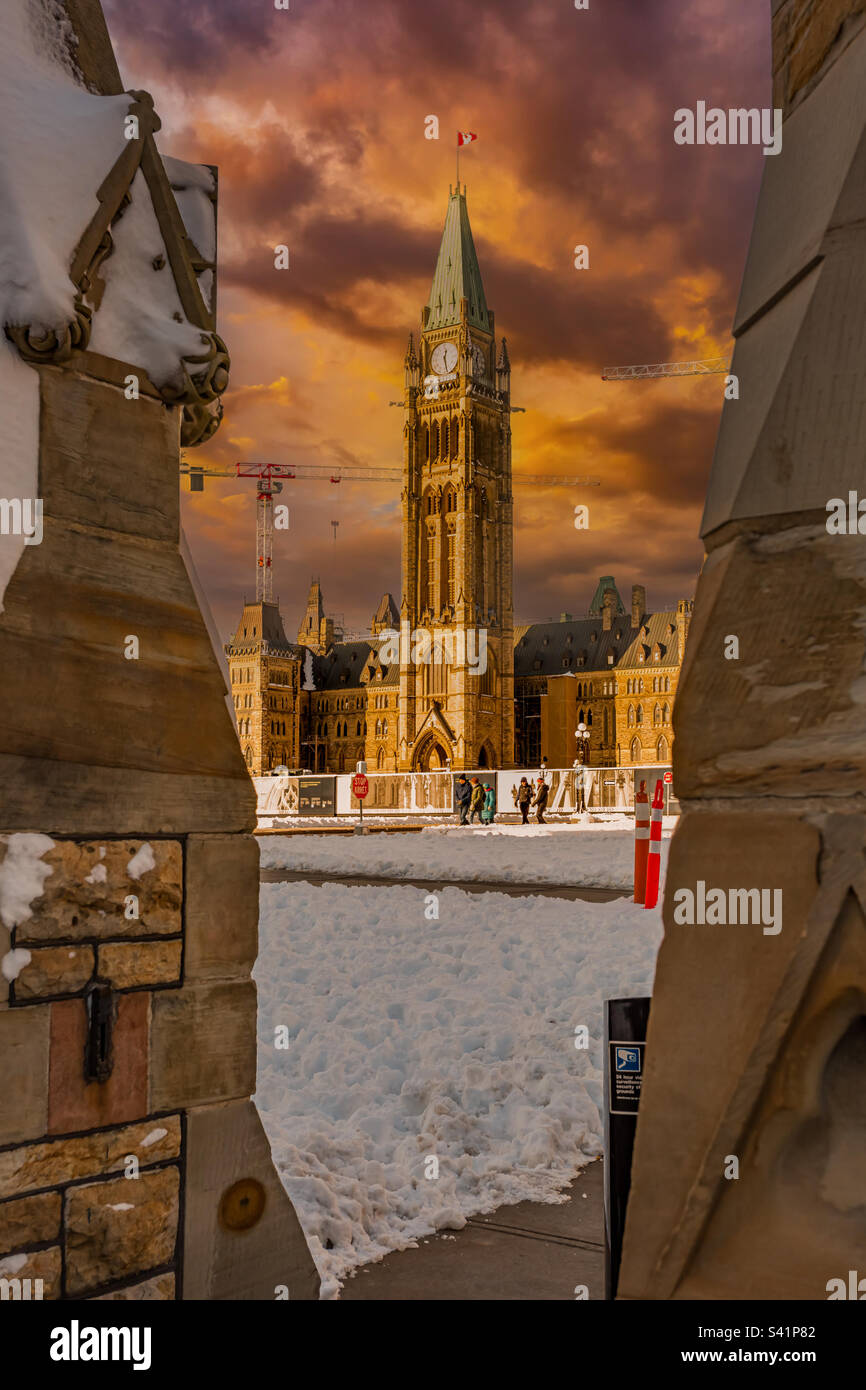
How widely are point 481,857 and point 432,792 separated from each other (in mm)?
32861

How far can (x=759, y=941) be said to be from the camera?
1.88 metres

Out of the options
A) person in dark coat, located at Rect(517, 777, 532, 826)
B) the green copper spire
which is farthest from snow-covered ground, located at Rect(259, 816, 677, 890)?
the green copper spire

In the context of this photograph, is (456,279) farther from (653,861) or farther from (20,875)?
(20,875)

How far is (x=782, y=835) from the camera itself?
6.17 feet

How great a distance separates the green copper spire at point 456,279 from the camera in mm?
92688

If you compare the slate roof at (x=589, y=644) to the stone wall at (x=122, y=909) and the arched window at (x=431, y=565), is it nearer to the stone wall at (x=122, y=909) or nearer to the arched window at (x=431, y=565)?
the arched window at (x=431, y=565)

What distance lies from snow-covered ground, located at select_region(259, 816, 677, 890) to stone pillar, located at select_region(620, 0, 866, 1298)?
11.5 meters

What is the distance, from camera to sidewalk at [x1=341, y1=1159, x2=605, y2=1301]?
3398 millimetres

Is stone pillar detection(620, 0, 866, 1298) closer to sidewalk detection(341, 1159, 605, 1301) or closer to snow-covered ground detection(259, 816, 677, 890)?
sidewalk detection(341, 1159, 605, 1301)

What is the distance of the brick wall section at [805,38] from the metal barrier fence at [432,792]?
35.1 meters

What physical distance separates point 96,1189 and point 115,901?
2.59 ft

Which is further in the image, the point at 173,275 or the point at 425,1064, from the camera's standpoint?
the point at 425,1064

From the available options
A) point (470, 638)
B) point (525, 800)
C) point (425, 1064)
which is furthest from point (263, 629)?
point (425, 1064)
